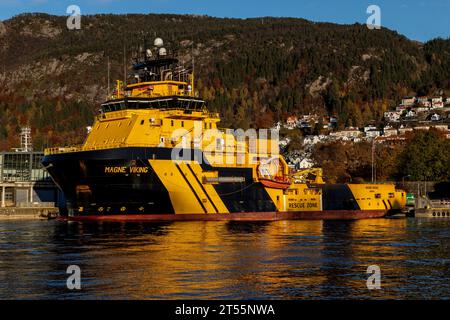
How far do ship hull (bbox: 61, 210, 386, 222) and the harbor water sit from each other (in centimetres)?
444

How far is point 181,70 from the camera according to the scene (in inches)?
2820

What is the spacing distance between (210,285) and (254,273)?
3.92 meters

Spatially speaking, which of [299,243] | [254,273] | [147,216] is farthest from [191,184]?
[254,273]

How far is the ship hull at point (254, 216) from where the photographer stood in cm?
6166

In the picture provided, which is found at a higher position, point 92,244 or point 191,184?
point 191,184

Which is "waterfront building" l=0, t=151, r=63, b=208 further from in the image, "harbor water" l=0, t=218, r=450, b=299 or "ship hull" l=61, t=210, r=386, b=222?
"harbor water" l=0, t=218, r=450, b=299

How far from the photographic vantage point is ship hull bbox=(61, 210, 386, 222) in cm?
6166

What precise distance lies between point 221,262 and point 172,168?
25988mm

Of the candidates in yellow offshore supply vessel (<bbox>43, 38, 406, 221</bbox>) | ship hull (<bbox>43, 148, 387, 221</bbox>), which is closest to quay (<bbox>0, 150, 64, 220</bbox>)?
yellow offshore supply vessel (<bbox>43, 38, 406, 221</bbox>)

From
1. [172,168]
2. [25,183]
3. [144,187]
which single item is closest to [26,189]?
[25,183]

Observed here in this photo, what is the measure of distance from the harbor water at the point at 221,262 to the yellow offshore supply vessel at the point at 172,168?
16.1ft
